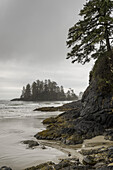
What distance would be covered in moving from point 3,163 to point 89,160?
2.76 metres

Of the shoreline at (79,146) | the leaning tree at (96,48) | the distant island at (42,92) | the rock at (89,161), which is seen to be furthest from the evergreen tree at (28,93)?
the rock at (89,161)

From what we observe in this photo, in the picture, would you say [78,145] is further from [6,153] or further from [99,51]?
[99,51]

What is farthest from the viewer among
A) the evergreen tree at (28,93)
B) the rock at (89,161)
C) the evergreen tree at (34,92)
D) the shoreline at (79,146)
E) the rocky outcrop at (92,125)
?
the evergreen tree at (28,93)

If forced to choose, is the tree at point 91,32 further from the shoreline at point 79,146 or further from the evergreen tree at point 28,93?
the evergreen tree at point 28,93

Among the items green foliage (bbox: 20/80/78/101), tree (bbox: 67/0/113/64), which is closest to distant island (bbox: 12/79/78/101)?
green foliage (bbox: 20/80/78/101)

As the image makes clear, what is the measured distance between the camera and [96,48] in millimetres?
10445

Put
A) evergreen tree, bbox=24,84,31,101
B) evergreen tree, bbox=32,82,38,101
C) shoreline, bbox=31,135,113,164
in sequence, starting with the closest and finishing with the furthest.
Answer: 1. shoreline, bbox=31,135,113,164
2. evergreen tree, bbox=32,82,38,101
3. evergreen tree, bbox=24,84,31,101

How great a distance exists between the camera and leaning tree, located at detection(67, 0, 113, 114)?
903cm

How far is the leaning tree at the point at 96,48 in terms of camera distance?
9.03 m

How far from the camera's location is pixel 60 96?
101250mm

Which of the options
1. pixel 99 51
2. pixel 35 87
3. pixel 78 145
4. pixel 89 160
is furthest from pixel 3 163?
pixel 35 87

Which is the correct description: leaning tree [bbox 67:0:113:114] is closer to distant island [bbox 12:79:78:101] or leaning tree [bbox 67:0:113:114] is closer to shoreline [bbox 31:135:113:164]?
shoreline [bbox 31:135:113:164]

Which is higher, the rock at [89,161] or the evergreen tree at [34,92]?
the evergreen tree at [34,92]

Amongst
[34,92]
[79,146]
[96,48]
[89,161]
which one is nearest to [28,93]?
[34,92]
